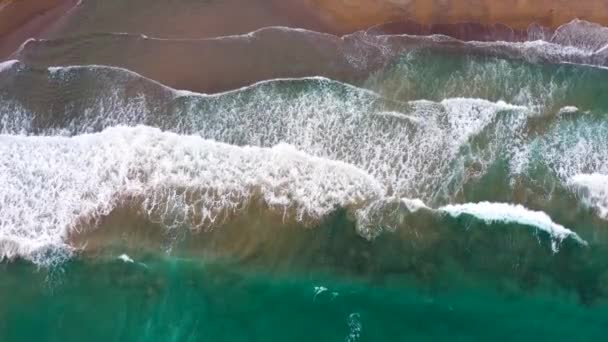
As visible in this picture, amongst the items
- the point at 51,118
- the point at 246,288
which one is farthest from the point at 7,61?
the point at 246,288

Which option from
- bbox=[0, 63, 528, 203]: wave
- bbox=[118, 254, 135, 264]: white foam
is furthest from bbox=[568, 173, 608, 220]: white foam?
bbox=[118, 254, 135, 264]: white foam

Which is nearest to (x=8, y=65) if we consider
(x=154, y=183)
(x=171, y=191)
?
(x=154, y=183)

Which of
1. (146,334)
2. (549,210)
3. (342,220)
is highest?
(549,210)

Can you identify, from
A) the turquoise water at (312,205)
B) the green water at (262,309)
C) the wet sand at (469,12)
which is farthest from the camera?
the wet sand at (469,12)

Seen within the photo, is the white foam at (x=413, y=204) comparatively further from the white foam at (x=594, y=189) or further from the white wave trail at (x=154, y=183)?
the white foam at (x=594, y=189)

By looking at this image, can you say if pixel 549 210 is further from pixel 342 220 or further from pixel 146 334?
pixel 146 334

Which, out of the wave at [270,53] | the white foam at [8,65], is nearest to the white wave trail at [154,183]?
the wave at [270,53]

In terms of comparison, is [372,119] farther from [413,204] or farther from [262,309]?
[262,309]
